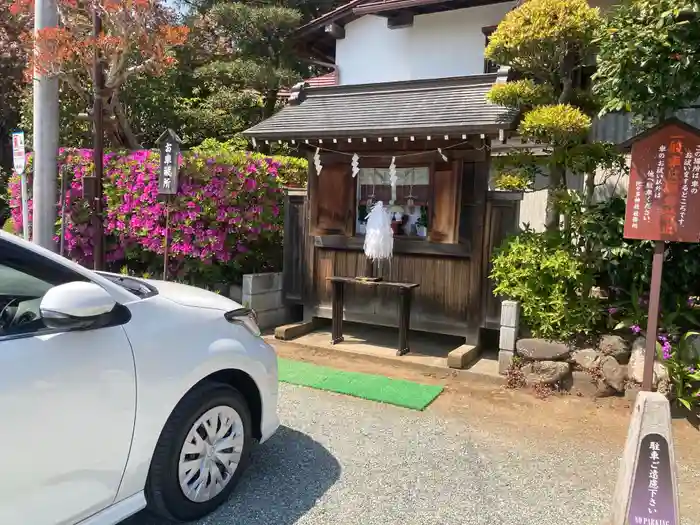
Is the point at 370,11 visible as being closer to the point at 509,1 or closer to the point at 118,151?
the point at 509,1

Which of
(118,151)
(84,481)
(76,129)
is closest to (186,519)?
(84,481)

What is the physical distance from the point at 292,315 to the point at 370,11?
20.5 feet

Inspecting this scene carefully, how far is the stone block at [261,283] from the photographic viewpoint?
8.15 metres

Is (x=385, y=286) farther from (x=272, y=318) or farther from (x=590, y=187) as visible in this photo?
(x=590, y=187)

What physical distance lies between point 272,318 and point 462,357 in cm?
323

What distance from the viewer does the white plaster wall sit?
11.0m

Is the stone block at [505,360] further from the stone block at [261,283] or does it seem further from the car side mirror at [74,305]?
the car side mirror at [74,305]

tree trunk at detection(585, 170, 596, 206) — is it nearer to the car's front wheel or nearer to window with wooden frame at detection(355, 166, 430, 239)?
window with wooden frame at detection(355, 166, 430, 239)

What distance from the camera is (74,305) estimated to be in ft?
8.34

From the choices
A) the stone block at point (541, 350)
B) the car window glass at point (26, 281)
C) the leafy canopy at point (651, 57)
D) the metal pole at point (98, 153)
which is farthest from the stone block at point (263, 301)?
the leafy canopy at point (651, 57)

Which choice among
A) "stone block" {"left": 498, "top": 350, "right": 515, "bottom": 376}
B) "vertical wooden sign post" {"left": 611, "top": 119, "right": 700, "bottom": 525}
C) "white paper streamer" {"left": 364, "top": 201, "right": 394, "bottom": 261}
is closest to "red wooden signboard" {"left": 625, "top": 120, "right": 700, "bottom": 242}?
"vertical wooden sign post" {"left": 611, "top": 119, "right": 700, "bottom": 525}

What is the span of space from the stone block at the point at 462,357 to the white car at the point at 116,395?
326 cm

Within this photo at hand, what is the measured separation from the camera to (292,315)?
9.00m

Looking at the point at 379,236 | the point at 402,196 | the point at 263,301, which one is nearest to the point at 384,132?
the point at 402,196
